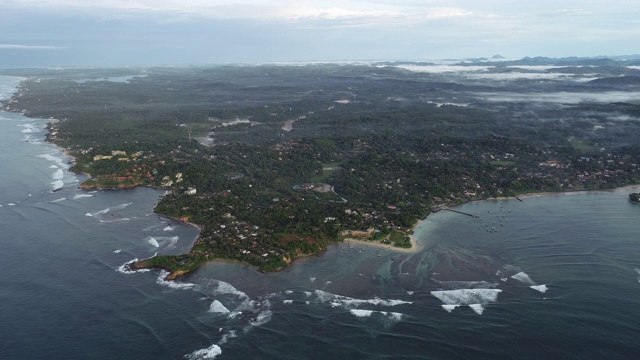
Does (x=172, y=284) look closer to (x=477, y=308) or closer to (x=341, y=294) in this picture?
(x=341, y=294)

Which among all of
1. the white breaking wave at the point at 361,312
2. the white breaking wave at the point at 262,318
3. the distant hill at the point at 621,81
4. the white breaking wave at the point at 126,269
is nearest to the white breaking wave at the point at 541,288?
the white breaking wave at the point at 361,312

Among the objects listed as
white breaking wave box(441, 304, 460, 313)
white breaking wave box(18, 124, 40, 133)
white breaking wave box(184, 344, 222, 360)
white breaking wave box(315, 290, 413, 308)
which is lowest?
white breaking wave box(184, 344, 222, 360)

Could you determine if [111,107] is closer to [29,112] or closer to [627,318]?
[29,112]

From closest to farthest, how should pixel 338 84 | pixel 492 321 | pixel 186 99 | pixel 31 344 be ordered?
pixel 31 344 < pixel 492 321 < pixel 186 99 < pixel 338 84

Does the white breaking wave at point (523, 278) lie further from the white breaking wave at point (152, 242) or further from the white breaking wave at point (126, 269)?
the white breaking wave at point (152, 242)

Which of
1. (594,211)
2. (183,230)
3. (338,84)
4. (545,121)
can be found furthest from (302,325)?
(338,84)

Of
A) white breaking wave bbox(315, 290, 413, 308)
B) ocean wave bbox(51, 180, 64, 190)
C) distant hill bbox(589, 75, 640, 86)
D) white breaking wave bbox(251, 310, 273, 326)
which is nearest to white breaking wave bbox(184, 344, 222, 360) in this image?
white breaking wave bbox(251, 310, 273, 326)

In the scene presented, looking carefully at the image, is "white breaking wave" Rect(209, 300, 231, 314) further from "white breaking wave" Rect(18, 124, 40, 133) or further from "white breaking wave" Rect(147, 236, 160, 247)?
"white breaking wave" Rect(18, 124, 40, 133)
